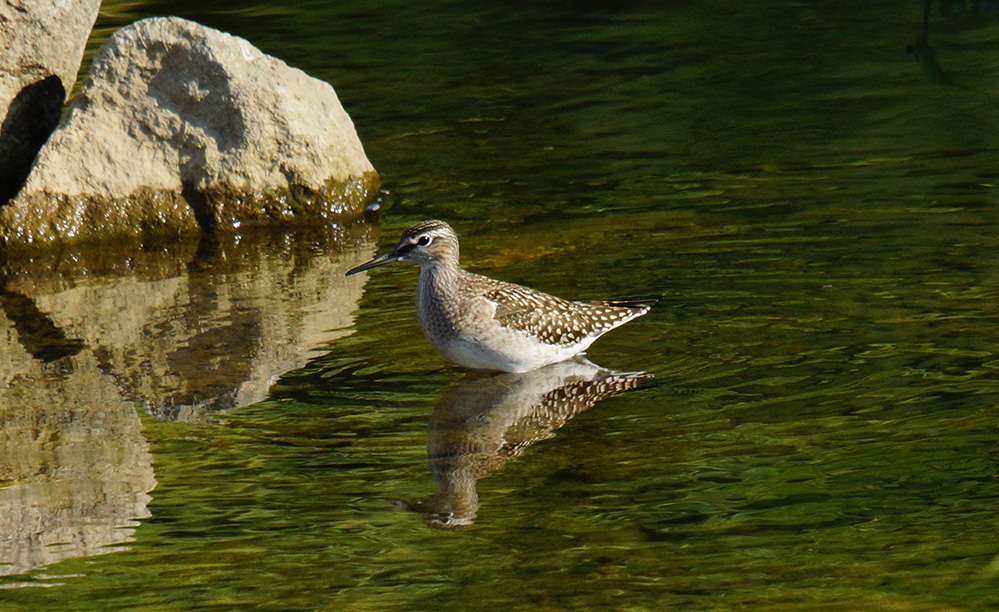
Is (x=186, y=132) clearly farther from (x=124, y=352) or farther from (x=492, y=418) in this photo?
(x=492, y=418)

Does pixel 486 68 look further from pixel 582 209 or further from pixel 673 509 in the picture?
pixel 673 509

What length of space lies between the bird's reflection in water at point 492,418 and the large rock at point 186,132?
4.07m

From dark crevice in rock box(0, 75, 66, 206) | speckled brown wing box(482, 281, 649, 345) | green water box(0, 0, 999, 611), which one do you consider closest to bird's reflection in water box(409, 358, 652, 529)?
green water box(0, 0, 999, 611)

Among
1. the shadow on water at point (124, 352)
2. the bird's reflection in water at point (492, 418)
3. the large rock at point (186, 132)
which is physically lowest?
the bird's reflection in water at point (492, 418)

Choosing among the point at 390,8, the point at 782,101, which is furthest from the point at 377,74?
the point at 782,101

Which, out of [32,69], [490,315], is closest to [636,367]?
[490,315]

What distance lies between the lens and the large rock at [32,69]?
1166 cm

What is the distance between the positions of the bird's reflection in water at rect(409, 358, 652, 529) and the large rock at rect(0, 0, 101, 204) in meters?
5.71

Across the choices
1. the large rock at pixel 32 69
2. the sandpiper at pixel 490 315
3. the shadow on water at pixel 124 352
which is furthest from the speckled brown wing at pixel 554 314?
the large rock at pixel 32 69

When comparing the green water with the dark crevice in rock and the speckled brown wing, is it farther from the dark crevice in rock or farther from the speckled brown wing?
the dark crevice in rock

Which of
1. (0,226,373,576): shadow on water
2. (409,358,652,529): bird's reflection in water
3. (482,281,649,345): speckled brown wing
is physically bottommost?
(409,358,652,529): bird's reflection in water

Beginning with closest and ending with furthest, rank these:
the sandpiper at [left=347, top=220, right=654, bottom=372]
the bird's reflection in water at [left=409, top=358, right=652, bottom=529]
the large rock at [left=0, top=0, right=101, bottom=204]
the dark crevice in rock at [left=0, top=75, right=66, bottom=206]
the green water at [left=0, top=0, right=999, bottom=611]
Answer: the green water at [left=0, top=0, right=999, bottom=611]
the bird's reflection in water at [left=409, top=358, right=652, bottom=529]
the sandpiper at [left=347, top=220, right=654, bottom=372]
the large rock at [left=0, top=0, right=101, bottom=204]
the dark crevice in rock at [left=0, top=75, right=66, bottom=206]

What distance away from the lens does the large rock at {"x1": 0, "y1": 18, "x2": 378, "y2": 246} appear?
38.3 ft

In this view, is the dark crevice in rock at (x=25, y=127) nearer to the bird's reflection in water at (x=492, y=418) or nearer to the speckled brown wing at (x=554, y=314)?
the speckled brown wing at (x=554, y=314)
